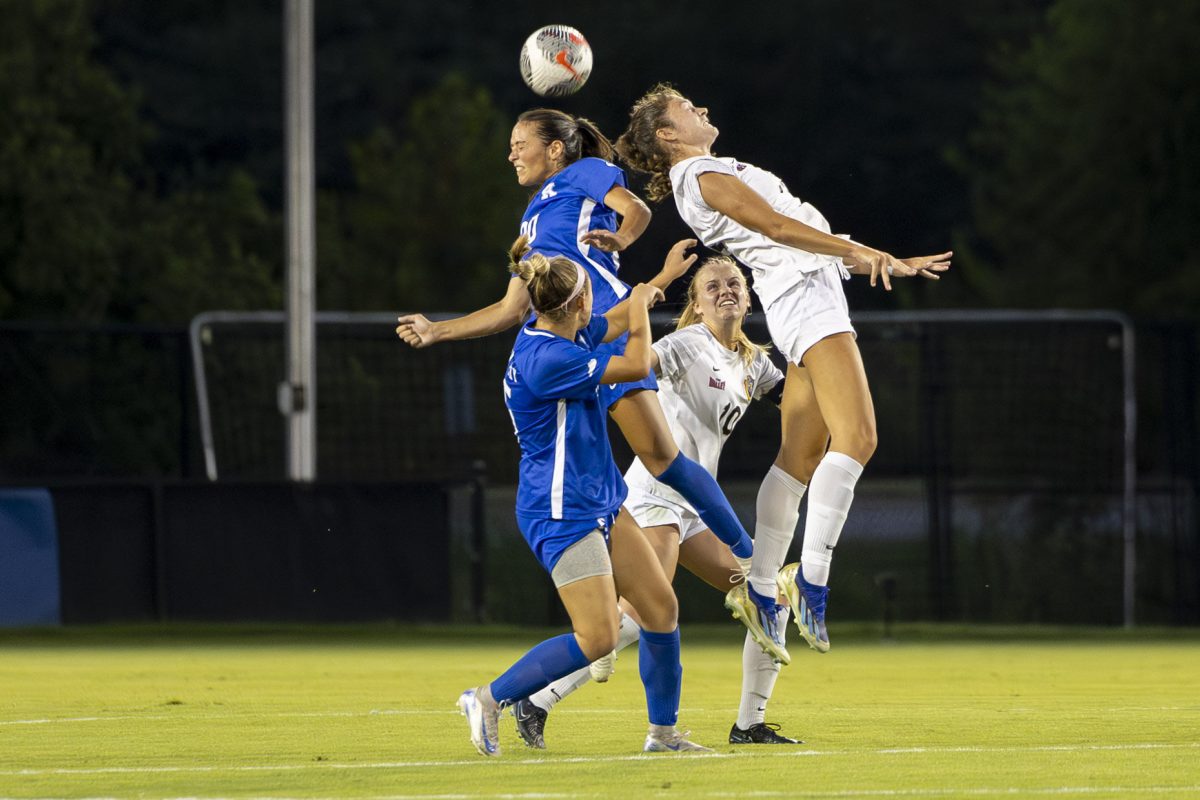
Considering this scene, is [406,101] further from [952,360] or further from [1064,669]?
[1064,669]

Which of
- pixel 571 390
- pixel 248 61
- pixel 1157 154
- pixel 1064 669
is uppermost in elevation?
pixel 248 61

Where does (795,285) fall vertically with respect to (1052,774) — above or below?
above

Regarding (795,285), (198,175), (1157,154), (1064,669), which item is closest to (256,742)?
(795,285)

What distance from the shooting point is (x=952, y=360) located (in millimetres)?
20500

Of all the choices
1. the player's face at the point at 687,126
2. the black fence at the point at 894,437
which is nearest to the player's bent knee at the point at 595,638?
the player's face at the point at 687,126

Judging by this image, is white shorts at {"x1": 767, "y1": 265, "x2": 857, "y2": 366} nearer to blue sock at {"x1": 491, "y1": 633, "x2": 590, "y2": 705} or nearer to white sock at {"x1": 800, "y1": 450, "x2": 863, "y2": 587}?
white sock at {"x1": 800, "y1": 450, "x2": 863, "y2": 587}

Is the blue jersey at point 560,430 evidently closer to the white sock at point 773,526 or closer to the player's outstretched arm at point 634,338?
the player's outstretched arm at point 634,338

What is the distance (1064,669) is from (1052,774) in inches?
263

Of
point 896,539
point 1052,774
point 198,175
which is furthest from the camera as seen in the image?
point 198,175

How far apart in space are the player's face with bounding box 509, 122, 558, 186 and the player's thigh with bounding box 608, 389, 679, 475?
1.12 metres

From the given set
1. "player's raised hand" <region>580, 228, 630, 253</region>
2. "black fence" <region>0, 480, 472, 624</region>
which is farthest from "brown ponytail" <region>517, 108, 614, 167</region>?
"black fence" <region>0, 480, 472, 624</region>

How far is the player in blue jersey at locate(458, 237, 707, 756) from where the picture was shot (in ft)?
26.8

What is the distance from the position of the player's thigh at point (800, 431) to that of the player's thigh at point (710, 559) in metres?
0.46

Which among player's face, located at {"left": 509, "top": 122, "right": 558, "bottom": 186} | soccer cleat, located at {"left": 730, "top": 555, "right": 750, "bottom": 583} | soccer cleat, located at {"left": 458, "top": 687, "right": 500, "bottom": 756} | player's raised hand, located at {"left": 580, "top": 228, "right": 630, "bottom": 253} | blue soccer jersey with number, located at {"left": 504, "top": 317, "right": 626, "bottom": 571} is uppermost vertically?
player's face, located at {"left": 509, "top": 122, "right": 558, "bottom": 186}
